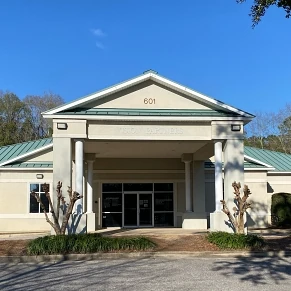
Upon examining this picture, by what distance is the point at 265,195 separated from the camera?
79.7 ft

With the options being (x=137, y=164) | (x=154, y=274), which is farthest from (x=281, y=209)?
(x=154, y=274)

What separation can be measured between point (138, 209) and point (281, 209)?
26.7 ft

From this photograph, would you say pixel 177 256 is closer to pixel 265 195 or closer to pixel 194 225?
pixel 194 225

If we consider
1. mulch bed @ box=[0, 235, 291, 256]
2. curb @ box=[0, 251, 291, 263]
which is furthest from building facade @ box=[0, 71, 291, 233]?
curb @ box=[0, 251, 291, 263]

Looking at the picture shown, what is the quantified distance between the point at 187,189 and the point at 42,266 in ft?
40.7

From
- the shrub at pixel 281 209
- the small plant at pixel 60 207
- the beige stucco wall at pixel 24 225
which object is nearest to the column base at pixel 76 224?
the small plant at pixel 60 207

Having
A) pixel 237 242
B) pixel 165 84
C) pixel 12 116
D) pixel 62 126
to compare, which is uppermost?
pixel 12 116

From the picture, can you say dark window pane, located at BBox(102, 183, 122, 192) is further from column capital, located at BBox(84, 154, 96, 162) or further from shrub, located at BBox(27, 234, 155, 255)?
shrub, located at BBox(27, 234, 155, 255)

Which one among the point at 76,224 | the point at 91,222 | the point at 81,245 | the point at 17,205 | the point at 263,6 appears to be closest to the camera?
the point at 263,6

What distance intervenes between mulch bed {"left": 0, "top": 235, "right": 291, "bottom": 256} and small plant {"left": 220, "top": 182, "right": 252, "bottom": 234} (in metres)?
1.24

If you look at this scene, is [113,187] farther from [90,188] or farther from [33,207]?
[33,207]

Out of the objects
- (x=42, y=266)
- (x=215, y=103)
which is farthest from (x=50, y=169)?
(x=42, y=266)

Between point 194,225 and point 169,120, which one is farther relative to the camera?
point 194,225

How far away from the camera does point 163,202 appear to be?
80.9 feet
